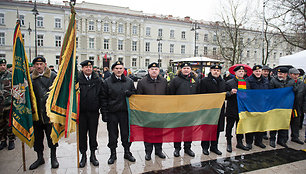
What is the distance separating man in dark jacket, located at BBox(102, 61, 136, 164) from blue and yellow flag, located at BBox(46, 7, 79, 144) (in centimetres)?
61

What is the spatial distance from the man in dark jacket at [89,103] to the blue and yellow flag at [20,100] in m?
0.92

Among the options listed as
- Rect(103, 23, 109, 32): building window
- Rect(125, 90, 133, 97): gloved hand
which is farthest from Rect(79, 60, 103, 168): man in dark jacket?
Rect(103, 23, 109, 32): building window

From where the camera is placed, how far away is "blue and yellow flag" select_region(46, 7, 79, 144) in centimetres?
347

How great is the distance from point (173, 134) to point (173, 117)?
385mm

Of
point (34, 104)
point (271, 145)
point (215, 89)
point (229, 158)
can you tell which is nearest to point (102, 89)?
point (34, 104)

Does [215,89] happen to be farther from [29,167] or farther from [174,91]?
[29,167]

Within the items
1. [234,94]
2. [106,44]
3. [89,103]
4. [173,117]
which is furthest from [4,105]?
[106,44]

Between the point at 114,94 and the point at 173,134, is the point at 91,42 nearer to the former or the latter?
the point at 114,94

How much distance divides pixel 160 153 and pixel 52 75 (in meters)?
2.88

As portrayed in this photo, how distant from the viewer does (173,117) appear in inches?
166

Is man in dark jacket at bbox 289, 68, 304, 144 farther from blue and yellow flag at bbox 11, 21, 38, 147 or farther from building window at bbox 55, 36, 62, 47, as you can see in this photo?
building window at bbox 55, 36, 62, 47

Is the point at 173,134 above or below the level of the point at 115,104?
below

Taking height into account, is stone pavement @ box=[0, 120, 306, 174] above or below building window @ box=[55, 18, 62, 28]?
below

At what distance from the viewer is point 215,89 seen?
4488 millimetres
